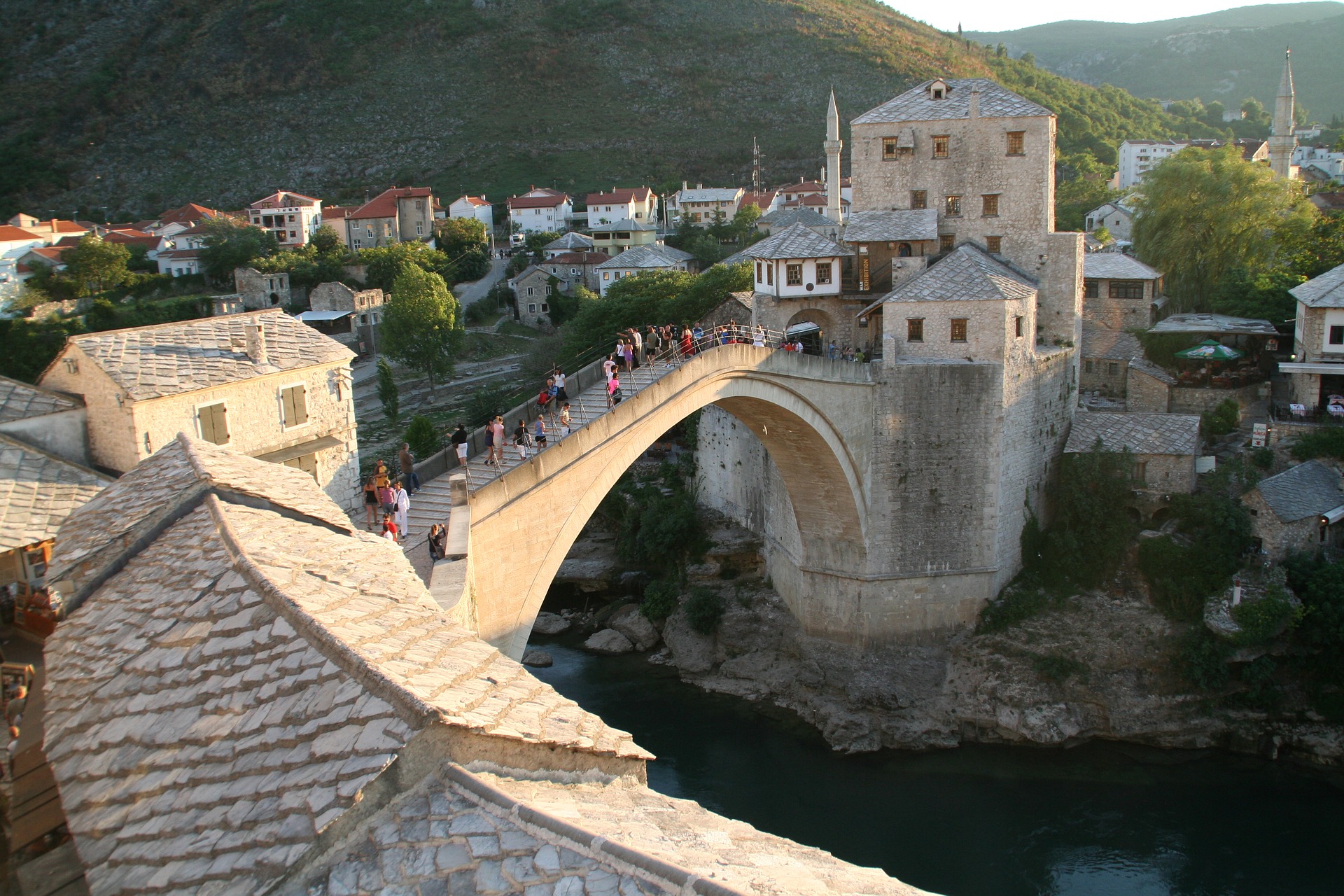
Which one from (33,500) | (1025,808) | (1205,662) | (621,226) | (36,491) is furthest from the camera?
(621,226)

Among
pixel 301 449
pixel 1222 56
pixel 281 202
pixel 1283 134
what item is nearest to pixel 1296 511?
pixel 301 449

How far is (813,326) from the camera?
31391 mm

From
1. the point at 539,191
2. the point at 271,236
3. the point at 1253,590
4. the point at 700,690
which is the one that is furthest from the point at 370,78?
the point at 1253,590

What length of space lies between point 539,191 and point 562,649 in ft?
173

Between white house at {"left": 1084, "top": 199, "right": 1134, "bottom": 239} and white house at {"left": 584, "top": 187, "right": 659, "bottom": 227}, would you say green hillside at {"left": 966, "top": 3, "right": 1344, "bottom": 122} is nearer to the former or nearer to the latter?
white house at {"left": 1084, "top": 199, "right": 1134, "bottom": 239}

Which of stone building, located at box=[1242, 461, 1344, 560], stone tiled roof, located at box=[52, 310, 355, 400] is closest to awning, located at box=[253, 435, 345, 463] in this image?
stone tiled roof, located at box=[52, 310, 355, 400]

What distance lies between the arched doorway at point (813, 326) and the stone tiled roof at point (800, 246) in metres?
1.66

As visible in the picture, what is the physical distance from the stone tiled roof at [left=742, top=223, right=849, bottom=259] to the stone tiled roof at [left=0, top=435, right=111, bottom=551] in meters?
19.8

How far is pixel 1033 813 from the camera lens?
23.8 m

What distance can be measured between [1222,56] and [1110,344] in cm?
13855

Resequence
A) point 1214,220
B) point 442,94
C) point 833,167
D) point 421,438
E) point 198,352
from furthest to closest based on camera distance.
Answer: point 442,94
point 833,167
point 1214,220
point 421,438
point 198,352

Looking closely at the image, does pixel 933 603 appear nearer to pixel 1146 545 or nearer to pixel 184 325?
pixel 1146 545

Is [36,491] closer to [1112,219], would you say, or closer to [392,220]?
[1112,219]

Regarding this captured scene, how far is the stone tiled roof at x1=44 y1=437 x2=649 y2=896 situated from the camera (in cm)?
530
